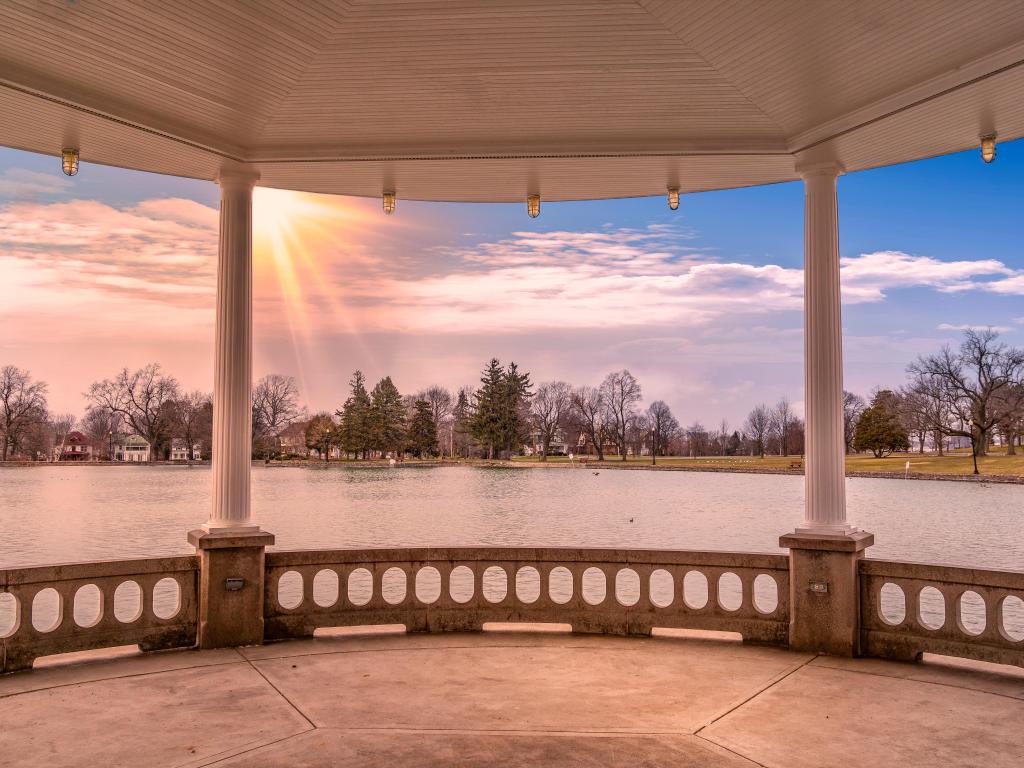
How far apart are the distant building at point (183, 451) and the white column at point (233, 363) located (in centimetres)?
8133

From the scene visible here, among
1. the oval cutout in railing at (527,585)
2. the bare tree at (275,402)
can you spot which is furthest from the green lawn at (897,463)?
the oval cutout in railing at (527,585)

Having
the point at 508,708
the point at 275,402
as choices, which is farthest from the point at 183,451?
the point at 508,708

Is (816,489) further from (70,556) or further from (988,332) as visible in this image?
(988,332)

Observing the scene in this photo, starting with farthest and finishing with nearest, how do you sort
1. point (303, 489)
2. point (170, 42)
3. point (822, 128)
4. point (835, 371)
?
point (303, 489) → point (835, 371) → point (822, 128) → point (170, 42)

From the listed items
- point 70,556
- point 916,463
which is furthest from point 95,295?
point 916,463

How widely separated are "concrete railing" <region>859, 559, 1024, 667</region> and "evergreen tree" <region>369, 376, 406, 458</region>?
257 ft

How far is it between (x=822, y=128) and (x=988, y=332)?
79935 millimetres

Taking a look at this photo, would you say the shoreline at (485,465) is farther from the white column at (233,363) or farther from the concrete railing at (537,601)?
the white column at (233,363)

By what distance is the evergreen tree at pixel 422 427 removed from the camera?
86.9m

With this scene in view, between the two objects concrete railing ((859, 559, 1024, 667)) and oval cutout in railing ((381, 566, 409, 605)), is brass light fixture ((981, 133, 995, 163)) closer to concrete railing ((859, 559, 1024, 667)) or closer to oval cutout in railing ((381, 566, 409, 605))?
concrete railing ((859, 559, 1024, 667))

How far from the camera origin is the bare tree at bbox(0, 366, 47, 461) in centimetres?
6519

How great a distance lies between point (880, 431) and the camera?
7806cm

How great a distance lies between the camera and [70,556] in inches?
1556

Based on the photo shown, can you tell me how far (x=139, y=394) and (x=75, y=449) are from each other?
757 inches
